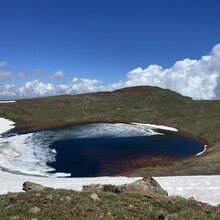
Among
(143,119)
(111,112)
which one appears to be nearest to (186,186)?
(143,119)

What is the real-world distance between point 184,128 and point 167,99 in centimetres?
3575

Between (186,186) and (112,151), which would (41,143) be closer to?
(112,151)

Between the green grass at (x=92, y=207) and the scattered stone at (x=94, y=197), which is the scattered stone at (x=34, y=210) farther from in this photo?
the scattered stone at (x=94, y=197)

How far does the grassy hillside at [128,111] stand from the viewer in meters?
95.0

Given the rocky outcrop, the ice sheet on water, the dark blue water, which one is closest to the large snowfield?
the rocky outcrop

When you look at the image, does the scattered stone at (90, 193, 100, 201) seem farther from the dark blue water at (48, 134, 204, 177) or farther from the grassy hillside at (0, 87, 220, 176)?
the grassy hillside at (0, 87, 220, 176)

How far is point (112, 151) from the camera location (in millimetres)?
66250

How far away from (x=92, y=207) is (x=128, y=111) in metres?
102

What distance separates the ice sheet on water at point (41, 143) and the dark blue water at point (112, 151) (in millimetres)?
2404

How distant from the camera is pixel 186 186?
3516 cm

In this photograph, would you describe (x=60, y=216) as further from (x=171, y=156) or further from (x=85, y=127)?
(x=85, y=127)

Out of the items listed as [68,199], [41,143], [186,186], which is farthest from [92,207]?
[41,143]

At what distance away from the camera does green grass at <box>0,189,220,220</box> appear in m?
17.5

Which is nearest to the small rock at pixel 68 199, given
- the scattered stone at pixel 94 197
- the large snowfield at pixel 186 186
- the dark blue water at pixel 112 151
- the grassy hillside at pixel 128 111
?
the scattered stone at pixel 94 197
